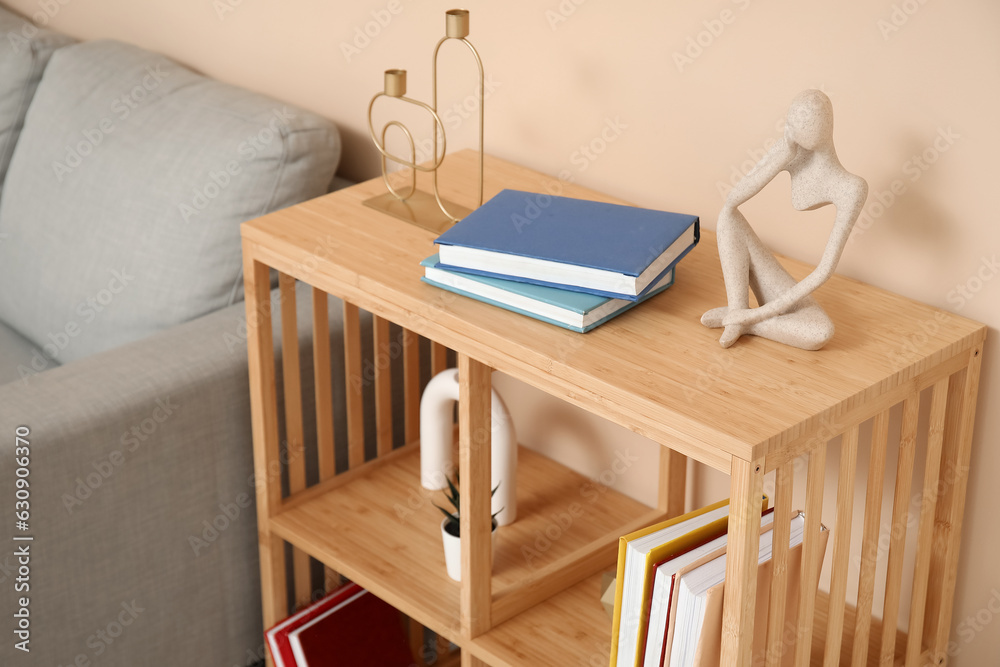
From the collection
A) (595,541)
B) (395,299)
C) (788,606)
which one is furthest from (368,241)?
(788,606)

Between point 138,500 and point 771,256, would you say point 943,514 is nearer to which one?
point 771,256

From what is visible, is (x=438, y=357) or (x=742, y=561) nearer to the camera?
(x=742, y=561)

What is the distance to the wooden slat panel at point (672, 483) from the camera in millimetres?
1417

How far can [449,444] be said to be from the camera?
1543 millimetres

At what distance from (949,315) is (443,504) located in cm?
76

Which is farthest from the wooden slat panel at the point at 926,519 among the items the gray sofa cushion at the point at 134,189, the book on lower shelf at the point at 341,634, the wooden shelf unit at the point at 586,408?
the gray sofa cushion at the point at 134,189

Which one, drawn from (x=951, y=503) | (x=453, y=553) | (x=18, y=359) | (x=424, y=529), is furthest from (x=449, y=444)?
(x=18, y=359)

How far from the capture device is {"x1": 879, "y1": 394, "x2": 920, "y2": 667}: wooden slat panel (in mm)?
1066

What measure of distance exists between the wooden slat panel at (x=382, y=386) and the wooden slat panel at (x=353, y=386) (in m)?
0.03

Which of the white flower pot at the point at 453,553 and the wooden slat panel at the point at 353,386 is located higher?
the wooden slat panel at the point at 353,386

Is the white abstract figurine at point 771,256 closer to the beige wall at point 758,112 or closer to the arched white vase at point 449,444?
the beige wall at point 758,112

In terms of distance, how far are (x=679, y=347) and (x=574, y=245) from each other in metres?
0.16

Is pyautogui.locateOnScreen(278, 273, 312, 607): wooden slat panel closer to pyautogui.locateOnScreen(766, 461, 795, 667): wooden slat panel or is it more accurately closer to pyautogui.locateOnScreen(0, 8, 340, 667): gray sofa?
pyautogui.locateOnScreen(0, 8, 340, 667): gray sofa

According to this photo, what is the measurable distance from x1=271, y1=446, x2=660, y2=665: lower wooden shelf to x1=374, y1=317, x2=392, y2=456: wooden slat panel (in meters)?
0.04
